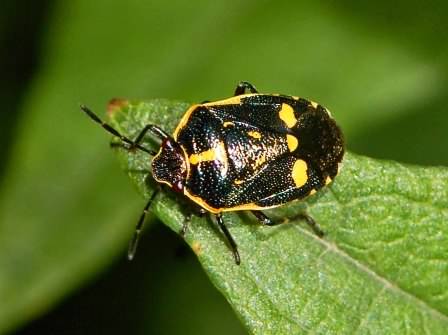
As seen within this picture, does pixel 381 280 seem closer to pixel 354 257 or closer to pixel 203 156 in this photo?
pixel 354 257

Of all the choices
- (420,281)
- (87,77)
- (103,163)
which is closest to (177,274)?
(103,163)

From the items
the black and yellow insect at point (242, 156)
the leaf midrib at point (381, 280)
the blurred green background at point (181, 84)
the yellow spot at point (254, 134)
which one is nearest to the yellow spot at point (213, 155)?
the black and yellow insect at point (242, 156)

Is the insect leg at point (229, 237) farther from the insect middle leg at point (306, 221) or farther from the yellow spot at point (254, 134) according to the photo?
the yellow spot at point (254, 134)

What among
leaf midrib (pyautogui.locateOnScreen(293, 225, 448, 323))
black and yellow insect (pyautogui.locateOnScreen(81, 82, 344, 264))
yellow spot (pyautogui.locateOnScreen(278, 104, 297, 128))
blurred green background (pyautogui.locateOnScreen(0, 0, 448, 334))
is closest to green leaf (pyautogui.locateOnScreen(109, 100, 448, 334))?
leaf midrib (pyautogui.locateOnScreen(293, 225, 448, 323))

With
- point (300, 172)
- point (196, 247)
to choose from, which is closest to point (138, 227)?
point (196, 247)

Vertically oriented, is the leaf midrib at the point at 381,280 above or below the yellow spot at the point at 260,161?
below
